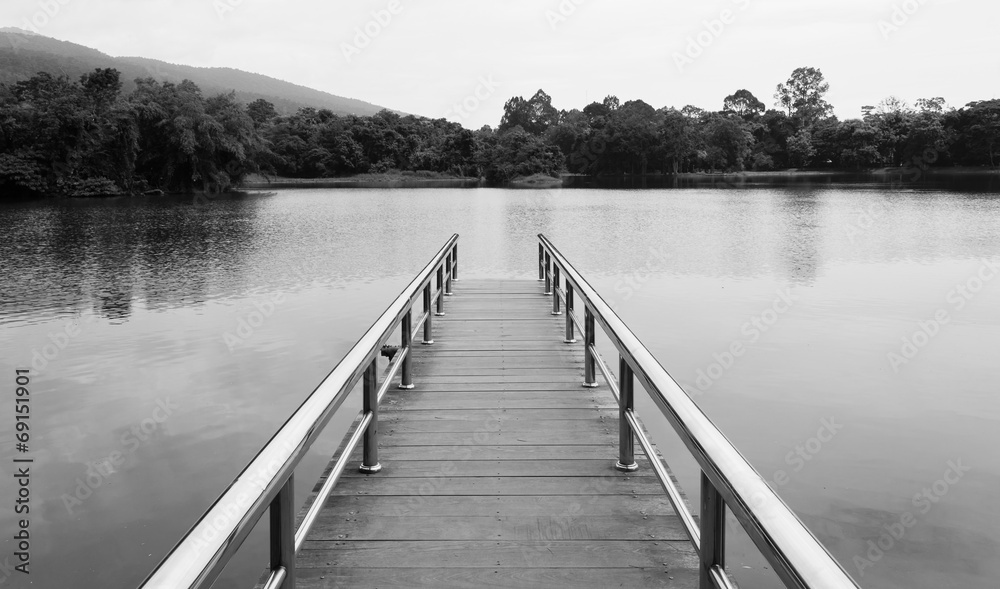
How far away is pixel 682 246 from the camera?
2002 centimetres

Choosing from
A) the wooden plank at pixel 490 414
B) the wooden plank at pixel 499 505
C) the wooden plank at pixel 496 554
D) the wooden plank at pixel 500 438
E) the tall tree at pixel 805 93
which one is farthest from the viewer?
the tall tree at pixel 805 93

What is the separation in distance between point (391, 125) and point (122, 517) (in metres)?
80.1

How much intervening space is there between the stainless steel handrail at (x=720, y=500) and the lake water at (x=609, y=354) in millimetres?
1901

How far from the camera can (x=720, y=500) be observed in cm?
189

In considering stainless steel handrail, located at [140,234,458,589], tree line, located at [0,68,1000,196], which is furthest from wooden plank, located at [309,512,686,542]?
tree line, located at [0,68,1000,196]

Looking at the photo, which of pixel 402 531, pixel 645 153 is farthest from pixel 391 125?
pixel 402 531

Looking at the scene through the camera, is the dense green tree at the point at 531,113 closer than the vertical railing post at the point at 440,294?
No

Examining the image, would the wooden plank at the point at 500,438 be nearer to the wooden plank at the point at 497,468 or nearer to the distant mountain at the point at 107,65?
the wooden plank at the point at 497,468

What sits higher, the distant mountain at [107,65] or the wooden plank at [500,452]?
the distant mountain at [107,65]

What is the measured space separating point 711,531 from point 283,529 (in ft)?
3.66

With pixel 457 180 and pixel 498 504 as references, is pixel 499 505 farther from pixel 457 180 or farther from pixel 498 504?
pixel 457 180

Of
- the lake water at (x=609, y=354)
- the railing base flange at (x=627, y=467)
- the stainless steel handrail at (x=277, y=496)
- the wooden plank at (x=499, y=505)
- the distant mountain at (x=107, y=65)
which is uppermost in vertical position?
the distant mountain at (x=107, y=65)

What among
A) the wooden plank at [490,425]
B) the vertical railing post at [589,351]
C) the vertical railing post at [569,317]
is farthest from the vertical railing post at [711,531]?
the vertical railing post at [569,317]

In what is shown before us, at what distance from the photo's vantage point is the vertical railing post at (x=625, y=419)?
3.33 metres
